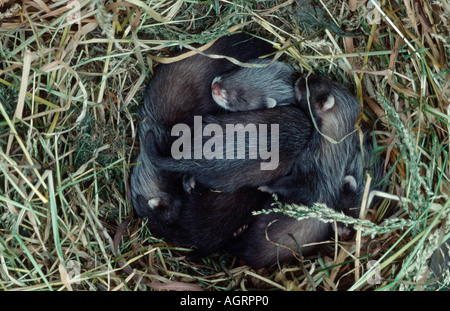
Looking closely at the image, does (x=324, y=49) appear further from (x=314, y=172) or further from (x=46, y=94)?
(x=46, y=94)

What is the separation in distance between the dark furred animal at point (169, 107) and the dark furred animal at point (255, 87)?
94 millimetres

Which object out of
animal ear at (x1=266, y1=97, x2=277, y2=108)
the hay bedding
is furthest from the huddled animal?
the hay bedding

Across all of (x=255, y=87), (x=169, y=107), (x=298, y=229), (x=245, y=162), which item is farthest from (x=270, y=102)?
(x=298, y=229)

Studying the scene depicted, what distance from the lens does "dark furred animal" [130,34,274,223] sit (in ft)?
8.50

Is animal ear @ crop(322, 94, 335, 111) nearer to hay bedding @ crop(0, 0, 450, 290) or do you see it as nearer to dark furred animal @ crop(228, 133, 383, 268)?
hay bedding @ crop(0, 0, 450, 290)

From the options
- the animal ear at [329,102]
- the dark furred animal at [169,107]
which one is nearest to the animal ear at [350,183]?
the animal ear at [329,102]

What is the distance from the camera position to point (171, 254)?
2574 millimetres

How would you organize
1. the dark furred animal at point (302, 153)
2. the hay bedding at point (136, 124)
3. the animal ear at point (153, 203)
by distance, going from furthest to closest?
the animal ear at point (153, 203) → the dark furred animal at point (302, 153) → the hay bedding at point (136, 124)

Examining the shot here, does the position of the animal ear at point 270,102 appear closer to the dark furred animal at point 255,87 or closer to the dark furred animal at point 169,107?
the dark furred animal at point 255,87

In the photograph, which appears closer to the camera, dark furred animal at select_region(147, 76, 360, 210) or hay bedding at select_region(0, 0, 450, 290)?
hay bedding at select_region(0, 0, 450, 290)

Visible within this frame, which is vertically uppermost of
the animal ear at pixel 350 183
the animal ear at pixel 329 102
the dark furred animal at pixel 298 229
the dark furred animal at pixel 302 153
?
the animal ear at pixel 329 102

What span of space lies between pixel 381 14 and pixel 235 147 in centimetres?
110

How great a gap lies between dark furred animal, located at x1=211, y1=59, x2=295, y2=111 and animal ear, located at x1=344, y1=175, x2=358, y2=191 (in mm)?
582

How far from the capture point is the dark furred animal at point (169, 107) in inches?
102
